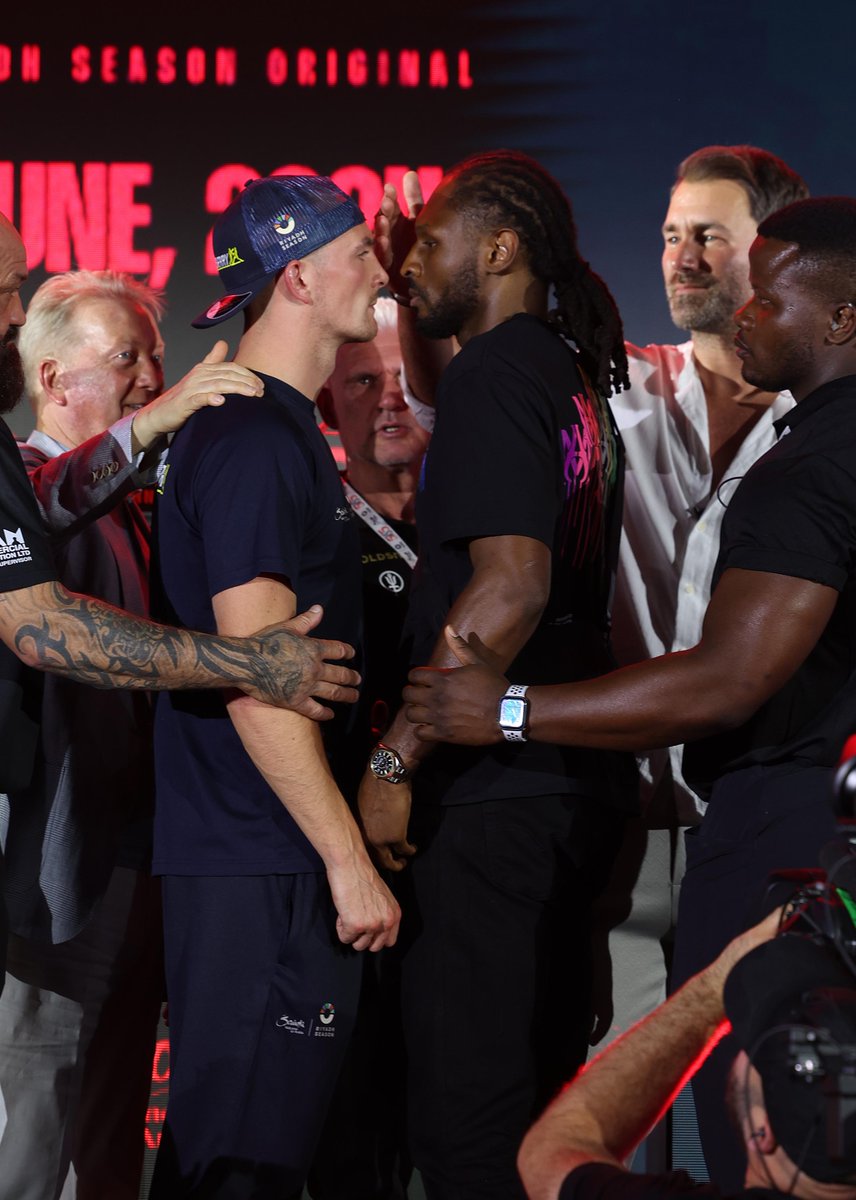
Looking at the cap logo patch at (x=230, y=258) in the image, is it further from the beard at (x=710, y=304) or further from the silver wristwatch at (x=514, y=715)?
the beard at (x=710, y=304)

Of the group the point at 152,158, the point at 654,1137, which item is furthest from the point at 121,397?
the point at 654,1137

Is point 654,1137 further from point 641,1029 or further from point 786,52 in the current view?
point 786,52

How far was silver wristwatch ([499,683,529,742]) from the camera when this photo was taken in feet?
7.42

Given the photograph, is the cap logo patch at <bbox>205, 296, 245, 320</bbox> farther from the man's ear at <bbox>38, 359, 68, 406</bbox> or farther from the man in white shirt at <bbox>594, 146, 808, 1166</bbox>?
the man in white shirt at <bbox>594, 146, 808, 1166</bbox>

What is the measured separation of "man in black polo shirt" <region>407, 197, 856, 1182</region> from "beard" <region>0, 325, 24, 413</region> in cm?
96

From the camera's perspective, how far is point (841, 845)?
1415 mm

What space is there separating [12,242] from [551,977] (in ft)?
5.37

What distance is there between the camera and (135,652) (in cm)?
216

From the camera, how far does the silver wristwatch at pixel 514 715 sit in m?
2.26

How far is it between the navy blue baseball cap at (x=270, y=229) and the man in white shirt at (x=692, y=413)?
54.9 inches

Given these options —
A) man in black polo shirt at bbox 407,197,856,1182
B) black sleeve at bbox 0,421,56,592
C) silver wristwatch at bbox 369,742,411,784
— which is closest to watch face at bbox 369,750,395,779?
silver wristwatch at bbox 369,742,411,784

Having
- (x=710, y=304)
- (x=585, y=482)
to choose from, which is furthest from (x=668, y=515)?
(x=585, y=482)

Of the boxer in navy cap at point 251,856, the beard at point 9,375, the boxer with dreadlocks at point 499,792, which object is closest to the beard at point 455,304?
the boxer with dreadlocks at point 499,792

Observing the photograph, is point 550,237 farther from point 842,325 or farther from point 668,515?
point 668,515
